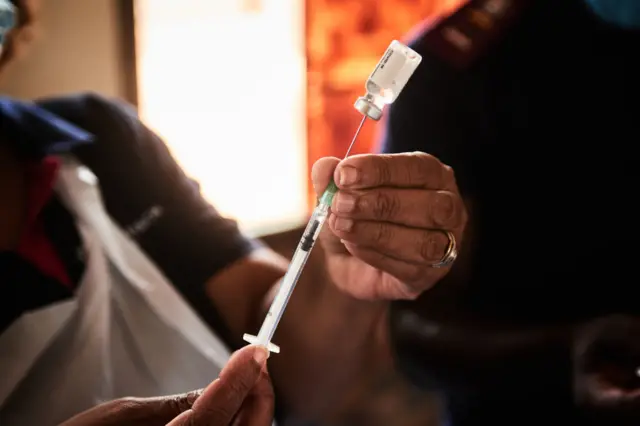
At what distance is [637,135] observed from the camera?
82 cm

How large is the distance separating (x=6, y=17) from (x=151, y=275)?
35 cm

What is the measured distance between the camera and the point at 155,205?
2.85ft

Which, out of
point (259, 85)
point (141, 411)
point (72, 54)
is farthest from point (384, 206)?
point (259, 85)

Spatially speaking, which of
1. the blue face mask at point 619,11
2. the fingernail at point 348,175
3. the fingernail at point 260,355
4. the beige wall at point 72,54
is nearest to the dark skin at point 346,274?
the fingernail at point 348,175

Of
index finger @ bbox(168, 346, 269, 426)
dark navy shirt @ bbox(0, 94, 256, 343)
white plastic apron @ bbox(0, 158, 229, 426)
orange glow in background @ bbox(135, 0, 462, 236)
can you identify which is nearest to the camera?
index finger @ bbox(168, 346, 269, 426)

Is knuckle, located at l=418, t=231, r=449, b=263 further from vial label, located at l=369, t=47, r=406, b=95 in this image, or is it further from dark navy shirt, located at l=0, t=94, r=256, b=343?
dark navy shirt, located at l=0, t=94, r=256, b=343

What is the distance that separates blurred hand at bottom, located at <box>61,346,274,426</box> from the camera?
1.56 feet

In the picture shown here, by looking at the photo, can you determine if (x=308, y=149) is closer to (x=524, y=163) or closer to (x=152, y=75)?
(x=152, y=75)

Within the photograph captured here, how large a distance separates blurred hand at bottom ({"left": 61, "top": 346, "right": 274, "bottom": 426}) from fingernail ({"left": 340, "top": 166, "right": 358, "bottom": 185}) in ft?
0.49

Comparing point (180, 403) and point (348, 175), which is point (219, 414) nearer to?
point (180, 403)

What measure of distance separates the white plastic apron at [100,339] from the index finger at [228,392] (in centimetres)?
28

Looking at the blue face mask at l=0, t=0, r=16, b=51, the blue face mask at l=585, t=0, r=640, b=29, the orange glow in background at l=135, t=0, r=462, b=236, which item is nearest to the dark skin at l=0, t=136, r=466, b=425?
the blue face mask at l=0, t=0, r=16, b=51

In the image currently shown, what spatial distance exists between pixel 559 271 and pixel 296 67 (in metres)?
1.13

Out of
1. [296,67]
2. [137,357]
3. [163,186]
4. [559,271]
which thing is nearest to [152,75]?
[296,67]
